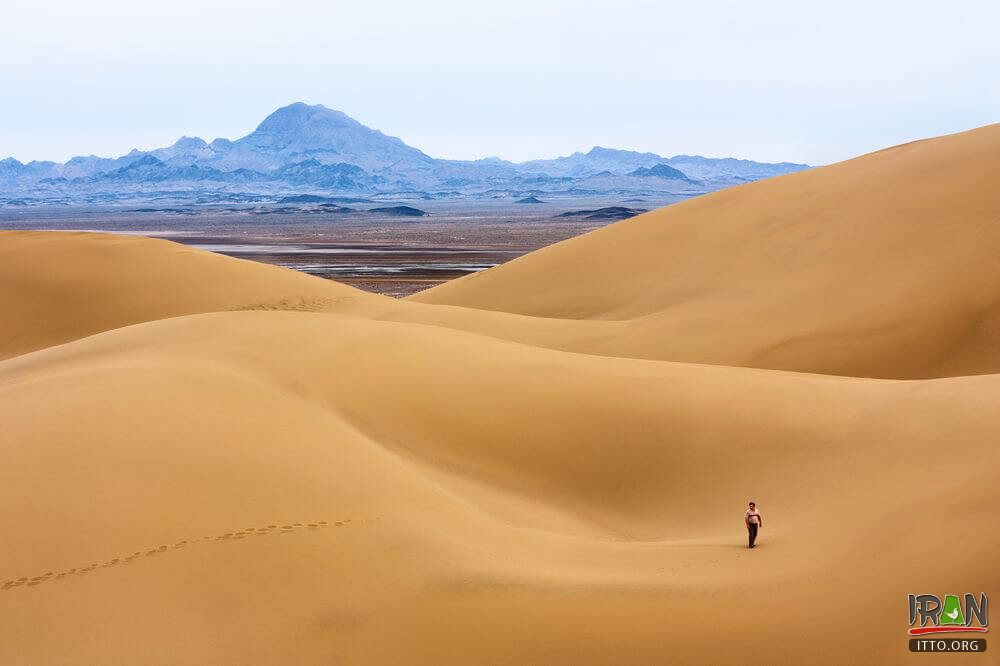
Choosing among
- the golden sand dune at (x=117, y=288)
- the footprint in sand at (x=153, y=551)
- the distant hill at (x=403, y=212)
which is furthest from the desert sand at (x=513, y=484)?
the distant hill at (x=403, y=212)

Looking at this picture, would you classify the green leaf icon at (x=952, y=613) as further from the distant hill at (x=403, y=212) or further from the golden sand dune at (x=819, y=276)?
the distant hill at (x=403, y=212)

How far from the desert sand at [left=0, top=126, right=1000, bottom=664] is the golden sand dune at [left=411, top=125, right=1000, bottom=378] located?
84 mm

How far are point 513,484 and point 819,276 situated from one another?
10454mm

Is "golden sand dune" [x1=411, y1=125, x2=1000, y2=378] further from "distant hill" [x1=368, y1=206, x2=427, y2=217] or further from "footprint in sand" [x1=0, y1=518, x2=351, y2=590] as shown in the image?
"distant hill" [x1=368, y1=206, x2=427, y2=217]

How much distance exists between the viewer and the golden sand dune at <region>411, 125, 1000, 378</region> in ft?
47.5

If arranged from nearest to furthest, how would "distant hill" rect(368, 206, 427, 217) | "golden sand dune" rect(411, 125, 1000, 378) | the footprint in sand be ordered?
the footprint in sand < "golden sand dune" rect(411, 125, 1000, 378) < "distant hill" rect(368, 206, 427, 217)

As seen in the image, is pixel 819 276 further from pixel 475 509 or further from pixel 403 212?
pixel 403 212

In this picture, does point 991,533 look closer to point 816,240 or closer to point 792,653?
point 792,653

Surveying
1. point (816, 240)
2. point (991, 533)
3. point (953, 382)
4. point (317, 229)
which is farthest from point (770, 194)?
point (317, 229)

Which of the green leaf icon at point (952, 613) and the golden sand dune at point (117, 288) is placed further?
the golden sand dune at point (117, 288)

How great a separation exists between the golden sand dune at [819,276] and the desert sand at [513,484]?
3.3 inches

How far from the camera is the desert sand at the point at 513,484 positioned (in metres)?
5.39

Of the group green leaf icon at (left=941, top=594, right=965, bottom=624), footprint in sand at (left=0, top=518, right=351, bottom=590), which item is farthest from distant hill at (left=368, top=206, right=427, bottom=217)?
green leaf icon at (left=941, top=594, right=965, bottom=624)

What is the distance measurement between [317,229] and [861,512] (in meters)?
88.8
